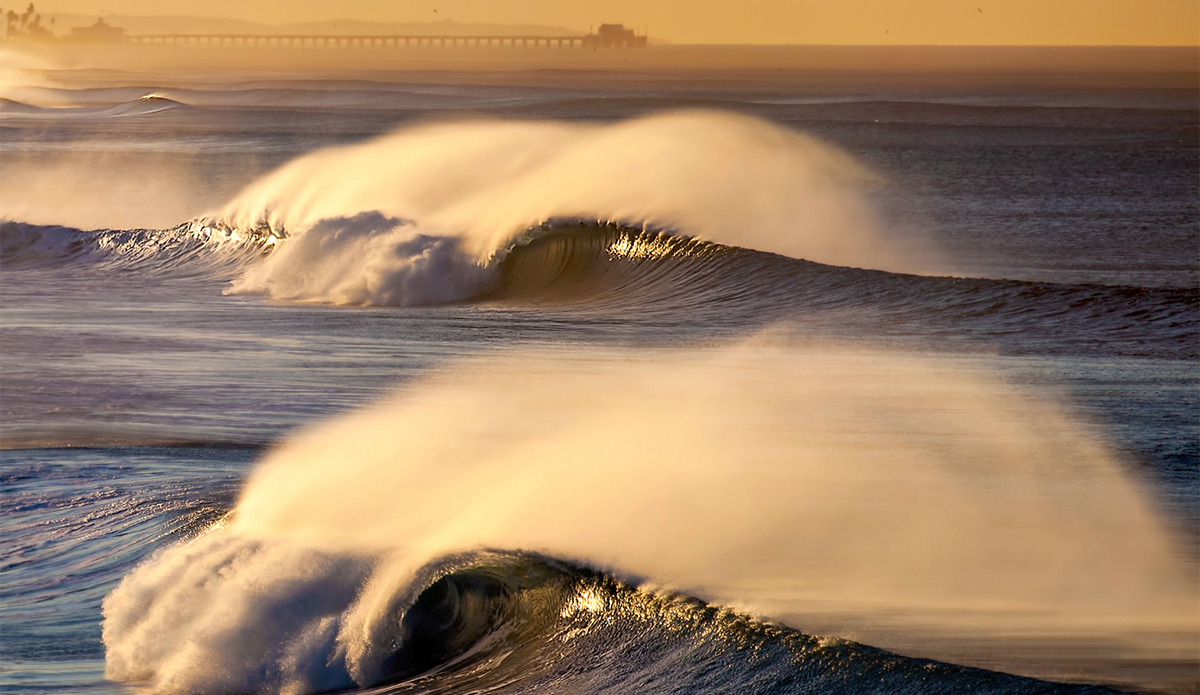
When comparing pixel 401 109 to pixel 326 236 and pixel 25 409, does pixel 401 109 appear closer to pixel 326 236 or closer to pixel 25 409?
pixel 326 236

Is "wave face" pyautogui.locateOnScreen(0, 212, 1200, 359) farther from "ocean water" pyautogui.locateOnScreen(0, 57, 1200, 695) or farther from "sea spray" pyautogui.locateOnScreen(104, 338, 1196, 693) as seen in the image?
"sea spray" pyautogui.locateOnScreen(104, 338, 1196, 693)

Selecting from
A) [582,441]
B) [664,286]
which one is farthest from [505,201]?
[582,441]

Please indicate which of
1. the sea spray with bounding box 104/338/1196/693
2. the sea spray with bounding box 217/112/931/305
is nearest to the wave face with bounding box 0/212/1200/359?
the sea spray with bounding box 217/112/931/305

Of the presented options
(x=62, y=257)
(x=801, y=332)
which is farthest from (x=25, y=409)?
(x=62, y=257)

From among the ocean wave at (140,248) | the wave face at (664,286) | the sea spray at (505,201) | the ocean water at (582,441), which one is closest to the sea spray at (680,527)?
the ocean water at (582,441)

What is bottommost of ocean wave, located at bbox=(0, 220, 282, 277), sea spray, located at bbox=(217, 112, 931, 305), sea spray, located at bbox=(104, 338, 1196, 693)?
sea spray, located at bbox=(104, 338, 1196, 693)

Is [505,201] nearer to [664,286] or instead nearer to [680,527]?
[664,286]
